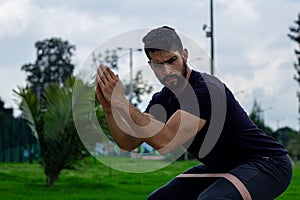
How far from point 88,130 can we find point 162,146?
222 centimetres

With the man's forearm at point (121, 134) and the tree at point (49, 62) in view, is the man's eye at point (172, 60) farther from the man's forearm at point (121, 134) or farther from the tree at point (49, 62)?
the tree at point (49, 62)

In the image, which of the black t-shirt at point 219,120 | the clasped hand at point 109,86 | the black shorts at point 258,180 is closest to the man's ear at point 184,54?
the black t-shirt at point 219,120

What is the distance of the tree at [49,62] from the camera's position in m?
58.0

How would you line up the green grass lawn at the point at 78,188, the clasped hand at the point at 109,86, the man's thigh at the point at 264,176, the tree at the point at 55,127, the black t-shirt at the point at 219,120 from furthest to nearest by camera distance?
the tree at the point at 55,127 → the green grass lawn at the point at 78,188 → the man's thigh at the point at 264,176 → the black t-shirt at the point at 219,120 → the clasped hand at the point at 109,86

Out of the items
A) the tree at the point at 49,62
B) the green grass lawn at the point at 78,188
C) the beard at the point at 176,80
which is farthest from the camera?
the tree at the point at 49,62

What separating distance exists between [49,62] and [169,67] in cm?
5682

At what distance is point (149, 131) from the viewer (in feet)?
12.9

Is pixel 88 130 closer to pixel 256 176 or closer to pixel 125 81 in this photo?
pixel 125 81

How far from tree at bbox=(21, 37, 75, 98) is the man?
53.0 meters

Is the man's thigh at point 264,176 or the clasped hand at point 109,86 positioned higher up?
the clasped hand at point 109,86

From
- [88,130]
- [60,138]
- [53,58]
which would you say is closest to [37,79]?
[53,58]

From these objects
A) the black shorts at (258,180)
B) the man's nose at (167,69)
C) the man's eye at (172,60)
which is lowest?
the black shorts at (258,180)

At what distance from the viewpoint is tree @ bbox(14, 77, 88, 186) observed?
14906 mm

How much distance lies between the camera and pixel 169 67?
13.8ft
